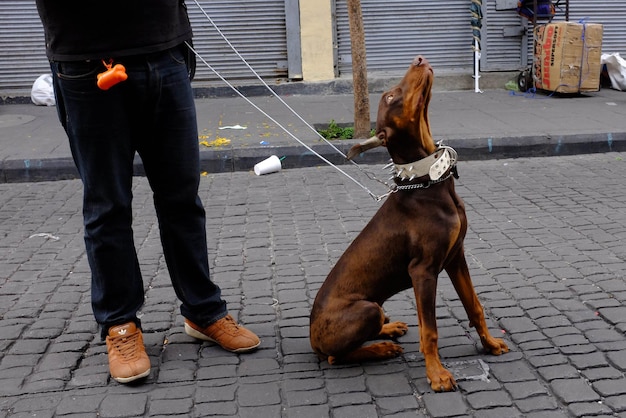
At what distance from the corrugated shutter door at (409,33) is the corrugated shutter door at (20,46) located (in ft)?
15.3

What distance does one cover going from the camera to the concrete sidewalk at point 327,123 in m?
Answer: 7.68

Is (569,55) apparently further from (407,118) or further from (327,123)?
(407,118)

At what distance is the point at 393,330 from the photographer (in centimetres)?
348

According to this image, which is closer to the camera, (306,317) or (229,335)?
(229,335)

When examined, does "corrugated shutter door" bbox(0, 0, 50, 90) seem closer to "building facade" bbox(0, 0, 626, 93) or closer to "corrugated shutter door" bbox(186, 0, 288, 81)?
"building facade" bbox(0, 0, 626, 93)

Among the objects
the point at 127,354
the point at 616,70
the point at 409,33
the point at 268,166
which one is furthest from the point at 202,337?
the point at 616,70

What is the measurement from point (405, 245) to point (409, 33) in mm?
9478

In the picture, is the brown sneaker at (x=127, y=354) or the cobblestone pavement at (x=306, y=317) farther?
the brown sneaker at (x=127, y=354)

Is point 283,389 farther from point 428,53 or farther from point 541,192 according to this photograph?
point 428,53

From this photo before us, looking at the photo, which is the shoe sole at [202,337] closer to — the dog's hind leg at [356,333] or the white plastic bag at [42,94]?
the dog's hind leg at [356,333]

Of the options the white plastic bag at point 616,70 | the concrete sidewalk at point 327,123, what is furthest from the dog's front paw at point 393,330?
the white plastic bag at point 616,70

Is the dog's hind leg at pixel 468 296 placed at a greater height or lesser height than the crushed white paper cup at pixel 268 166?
greater

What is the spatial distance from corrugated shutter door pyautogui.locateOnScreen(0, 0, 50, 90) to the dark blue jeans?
29.4ft

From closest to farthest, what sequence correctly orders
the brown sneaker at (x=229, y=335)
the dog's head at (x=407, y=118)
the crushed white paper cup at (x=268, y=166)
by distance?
1. the dog's head at (x=407, y=118)
2. the brown sneaker at (x=229, y=335)
3. the crushed white paper cup at (x=268, y=166)
